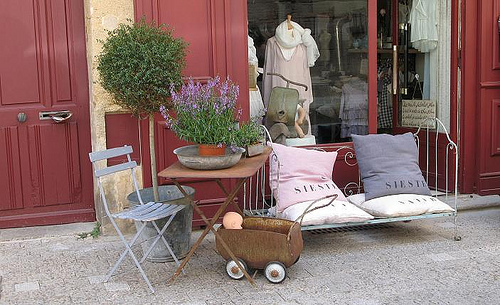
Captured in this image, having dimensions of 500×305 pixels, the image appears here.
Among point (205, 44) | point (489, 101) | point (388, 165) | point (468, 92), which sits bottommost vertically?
point (388, 165)

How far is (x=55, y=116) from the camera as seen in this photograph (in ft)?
19.8

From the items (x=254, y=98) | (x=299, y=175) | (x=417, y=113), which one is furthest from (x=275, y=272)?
(x=417, y=113)

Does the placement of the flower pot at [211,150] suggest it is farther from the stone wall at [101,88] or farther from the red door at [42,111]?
the red door at [42,111]

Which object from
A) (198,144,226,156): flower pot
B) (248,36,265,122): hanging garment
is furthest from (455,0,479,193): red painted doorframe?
(198,144,226,156): flower pot

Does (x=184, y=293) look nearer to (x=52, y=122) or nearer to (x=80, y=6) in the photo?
(x=52, y=122)

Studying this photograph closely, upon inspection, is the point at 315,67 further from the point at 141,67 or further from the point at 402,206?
the point at 141,67

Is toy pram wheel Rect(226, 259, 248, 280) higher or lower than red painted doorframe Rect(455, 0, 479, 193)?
lower

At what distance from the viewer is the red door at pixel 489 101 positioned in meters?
6.88

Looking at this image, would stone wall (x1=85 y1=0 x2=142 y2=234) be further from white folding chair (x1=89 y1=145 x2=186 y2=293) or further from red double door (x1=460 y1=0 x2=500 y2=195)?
red double door (x1=460 y1=0 x2=500 y2=195)

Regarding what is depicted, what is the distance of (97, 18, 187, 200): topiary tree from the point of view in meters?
4.96

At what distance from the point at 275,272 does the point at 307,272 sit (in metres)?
0.39

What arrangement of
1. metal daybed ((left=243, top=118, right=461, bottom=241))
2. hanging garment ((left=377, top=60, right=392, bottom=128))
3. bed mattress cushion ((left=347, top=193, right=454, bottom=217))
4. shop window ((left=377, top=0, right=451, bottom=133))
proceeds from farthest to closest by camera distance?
hanging garment ((left=377, top=60, right=392, bottom=128)), shop window ((left=377, top=0, right=451, bottom=133)), metal daybed ((left=243, top=118, right=461, bottom=241)), bed mattress cushion ((left=347, top=193, right=454, bottom=217))

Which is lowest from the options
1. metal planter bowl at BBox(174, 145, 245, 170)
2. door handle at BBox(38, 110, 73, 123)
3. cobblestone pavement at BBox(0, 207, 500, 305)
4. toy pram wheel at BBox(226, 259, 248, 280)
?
cobblestone pavement at BBox(0, 207, 500, 305)

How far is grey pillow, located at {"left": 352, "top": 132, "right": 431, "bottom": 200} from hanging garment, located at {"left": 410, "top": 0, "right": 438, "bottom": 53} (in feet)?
5.80
